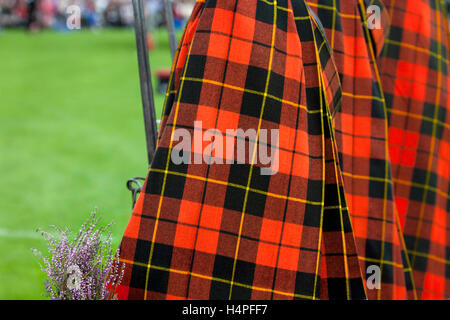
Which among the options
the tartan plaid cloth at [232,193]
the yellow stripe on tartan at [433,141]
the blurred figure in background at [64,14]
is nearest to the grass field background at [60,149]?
the tartan plaid cloth at [232,193]

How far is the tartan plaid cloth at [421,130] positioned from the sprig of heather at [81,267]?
122 cm

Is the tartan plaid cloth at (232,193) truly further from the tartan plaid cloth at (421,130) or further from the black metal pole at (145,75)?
the tartan plaid cloth at (421,130)

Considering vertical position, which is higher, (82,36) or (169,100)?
(82,36)

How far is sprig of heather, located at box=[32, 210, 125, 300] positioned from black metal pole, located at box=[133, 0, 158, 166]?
0.45 m

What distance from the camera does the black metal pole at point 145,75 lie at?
170 cm

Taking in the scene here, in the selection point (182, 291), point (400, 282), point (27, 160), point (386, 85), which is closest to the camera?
point (182, 291)

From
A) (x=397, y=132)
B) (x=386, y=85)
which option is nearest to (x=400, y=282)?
(x=397, y=132)

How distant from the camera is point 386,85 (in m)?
2.13

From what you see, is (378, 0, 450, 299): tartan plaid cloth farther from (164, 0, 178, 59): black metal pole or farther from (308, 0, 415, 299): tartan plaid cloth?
(164, 0, 178, 59): black metal pole

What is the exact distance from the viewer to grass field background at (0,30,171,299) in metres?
3.79

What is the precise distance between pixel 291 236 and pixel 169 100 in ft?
1.50

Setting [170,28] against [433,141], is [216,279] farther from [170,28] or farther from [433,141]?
[433,141]

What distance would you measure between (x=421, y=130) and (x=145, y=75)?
1059mm

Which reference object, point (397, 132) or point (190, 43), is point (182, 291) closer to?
point (190, 43)
